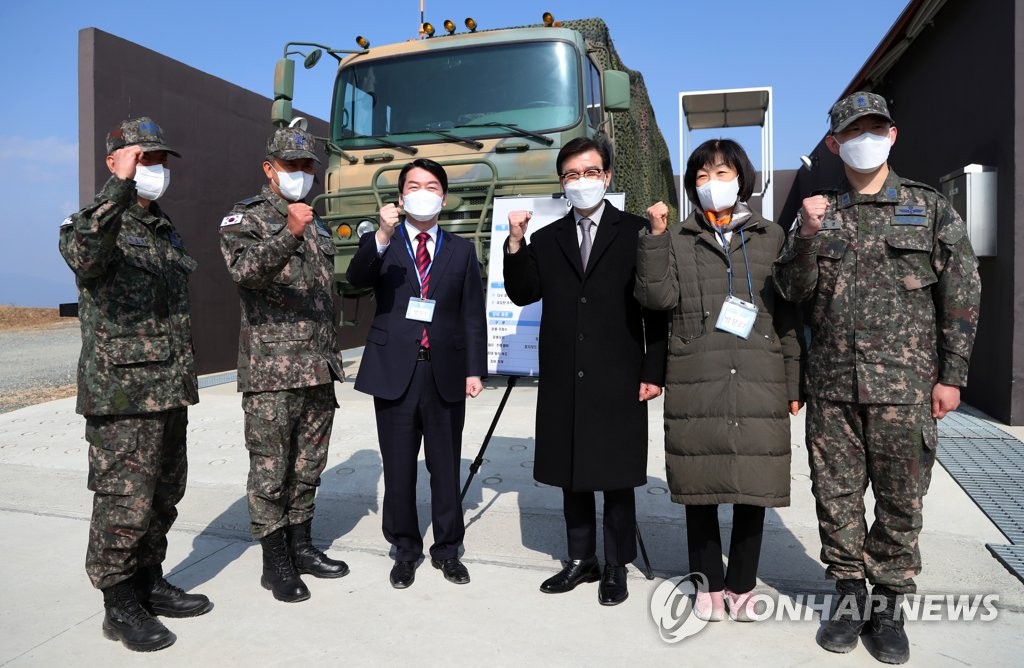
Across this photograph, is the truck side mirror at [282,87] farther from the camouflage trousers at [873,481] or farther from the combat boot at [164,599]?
the camouflage trousers at [873,481]

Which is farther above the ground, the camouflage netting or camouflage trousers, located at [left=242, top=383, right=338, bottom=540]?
the camouflage netting

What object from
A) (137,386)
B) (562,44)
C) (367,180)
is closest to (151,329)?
(137,386)

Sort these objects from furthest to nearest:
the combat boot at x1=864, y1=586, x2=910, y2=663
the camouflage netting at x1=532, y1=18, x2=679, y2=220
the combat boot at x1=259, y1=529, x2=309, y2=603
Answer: the camouflage netting at x1=532, y1=18, x2=679, y2=220
the combat boot at x1=259, y1=529, x2=309, y2=603
the combat boot at x1=864, y1=586, x2=910, y2=663

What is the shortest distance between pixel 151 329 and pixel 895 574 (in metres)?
2.56

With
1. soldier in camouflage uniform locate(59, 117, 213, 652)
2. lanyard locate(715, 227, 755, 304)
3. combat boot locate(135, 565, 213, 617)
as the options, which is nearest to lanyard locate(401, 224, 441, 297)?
soldier in camouflage uniform locate(59, 117, 213, 652)

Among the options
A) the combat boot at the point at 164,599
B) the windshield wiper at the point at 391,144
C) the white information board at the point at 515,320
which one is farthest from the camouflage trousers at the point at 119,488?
the windshield wiper at the point at 391,144

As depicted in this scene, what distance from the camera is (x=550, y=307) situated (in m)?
2.86

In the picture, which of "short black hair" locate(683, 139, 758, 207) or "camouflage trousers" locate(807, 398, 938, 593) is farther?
"short black hair" locate(683, 139, 758, 207)

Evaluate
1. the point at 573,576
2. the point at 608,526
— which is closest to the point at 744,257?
the point at 608,526

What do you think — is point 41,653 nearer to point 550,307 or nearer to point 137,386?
point 137,386

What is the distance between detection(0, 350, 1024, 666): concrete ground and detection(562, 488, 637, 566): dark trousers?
14cm

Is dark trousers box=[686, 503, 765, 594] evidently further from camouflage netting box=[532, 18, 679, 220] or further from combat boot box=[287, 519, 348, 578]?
camouflage netting box=[532, 18, 679, 220]

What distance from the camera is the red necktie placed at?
2.99m

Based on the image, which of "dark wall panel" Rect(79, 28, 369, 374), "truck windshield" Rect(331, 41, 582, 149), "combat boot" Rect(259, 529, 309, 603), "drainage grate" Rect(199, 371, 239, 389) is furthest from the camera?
"drainage grate" Rect(199, 371, 239, 389)
